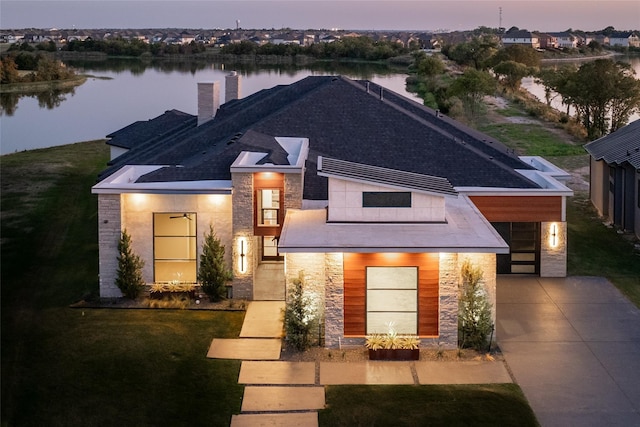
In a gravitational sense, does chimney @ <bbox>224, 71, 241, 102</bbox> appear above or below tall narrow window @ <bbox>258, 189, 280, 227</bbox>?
above

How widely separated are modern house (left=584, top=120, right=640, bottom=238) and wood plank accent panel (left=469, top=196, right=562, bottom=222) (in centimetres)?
445

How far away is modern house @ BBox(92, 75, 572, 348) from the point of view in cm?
1523

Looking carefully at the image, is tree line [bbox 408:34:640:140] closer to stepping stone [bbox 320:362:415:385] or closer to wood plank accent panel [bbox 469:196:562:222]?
wood plank accent panel [bbox 469:196:562:222]

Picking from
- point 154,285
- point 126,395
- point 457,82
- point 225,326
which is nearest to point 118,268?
point 154,285

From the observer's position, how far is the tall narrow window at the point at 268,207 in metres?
18.8

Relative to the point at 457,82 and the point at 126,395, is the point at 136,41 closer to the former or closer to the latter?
the point at 457,82

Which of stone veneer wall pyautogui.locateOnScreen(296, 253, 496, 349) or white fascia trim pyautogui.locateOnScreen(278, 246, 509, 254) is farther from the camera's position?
stone veneer wall pyautogui.locateOnScreen(296, 253, 496, 349)

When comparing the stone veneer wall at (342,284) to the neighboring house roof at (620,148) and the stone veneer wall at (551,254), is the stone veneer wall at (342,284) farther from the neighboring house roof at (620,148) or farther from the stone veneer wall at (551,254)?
the neighboring house roof at (620,148)

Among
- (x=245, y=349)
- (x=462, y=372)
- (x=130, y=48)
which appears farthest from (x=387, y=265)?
(x=130, y=48)

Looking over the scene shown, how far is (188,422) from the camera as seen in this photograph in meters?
12.4

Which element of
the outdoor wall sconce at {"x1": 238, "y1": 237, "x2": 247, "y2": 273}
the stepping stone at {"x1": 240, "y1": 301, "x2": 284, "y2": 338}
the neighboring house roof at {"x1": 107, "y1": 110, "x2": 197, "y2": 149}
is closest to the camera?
the stepping stone at {"x1": 240, "y1": 301, "x2": 284, "y2": 338}

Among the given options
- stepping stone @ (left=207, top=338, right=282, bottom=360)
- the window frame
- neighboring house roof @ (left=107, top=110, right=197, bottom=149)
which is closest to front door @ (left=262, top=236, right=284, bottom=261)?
the window frame

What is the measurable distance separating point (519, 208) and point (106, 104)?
214 feet

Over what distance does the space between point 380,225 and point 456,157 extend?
6.63 metres
